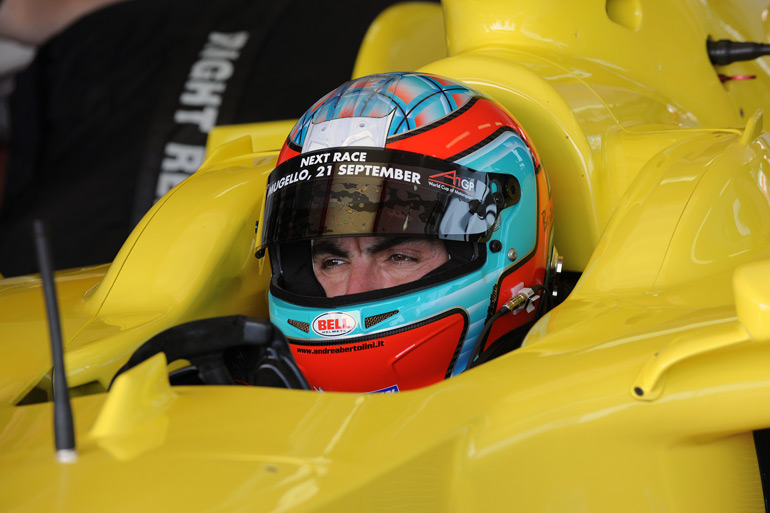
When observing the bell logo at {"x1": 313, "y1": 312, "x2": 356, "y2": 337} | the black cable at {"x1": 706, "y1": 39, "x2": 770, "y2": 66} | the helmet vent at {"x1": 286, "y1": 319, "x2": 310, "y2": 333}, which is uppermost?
the black cable at {"x1": 706, "y1": 39, "x2": 770, "y2": 66}

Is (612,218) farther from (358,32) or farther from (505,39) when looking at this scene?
(358,32)

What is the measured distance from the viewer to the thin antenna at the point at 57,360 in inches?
32.1

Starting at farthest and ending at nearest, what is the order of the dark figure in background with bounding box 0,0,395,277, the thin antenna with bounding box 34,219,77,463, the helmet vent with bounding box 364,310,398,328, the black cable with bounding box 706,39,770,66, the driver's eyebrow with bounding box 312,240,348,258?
the dark figure in background with bounding box 0,0,395,277
the black cable with bounding box 706,39,770,66
the driver's eyebrow with bounding box 312,240,348,258
the helmet vent with bounding box 364,310,398,328
the thin antenna with bounding box 34,219,77,463

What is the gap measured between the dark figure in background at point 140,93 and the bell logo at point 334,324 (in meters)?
2.72

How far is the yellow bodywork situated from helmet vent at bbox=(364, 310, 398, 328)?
0.25 m

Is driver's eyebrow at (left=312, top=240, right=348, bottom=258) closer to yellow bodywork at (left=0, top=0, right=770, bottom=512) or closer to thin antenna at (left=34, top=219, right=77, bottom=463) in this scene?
yellow bodywork at (left=0, top=0, right=770, bottom=512)

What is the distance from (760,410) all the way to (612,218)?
527 millimetres

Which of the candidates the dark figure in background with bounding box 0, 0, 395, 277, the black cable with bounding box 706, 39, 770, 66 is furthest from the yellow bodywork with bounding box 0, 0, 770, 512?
the dark figure in background with bounding box 0, 0, 395, 277

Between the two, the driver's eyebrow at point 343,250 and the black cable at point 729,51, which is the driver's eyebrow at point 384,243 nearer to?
the driver's eyebrow at point 343,250

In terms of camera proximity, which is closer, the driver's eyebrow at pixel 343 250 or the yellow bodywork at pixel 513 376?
the yellow bodywork at pixel 513 376

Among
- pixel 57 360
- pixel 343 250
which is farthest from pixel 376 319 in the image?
pixel 57 360

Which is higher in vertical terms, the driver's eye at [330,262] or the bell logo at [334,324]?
the driver's eye at [330,262]

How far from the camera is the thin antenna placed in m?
Answer: 0.81

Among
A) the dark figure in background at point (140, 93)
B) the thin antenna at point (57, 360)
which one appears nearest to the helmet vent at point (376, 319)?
the thin antenna at point (57, 360)
